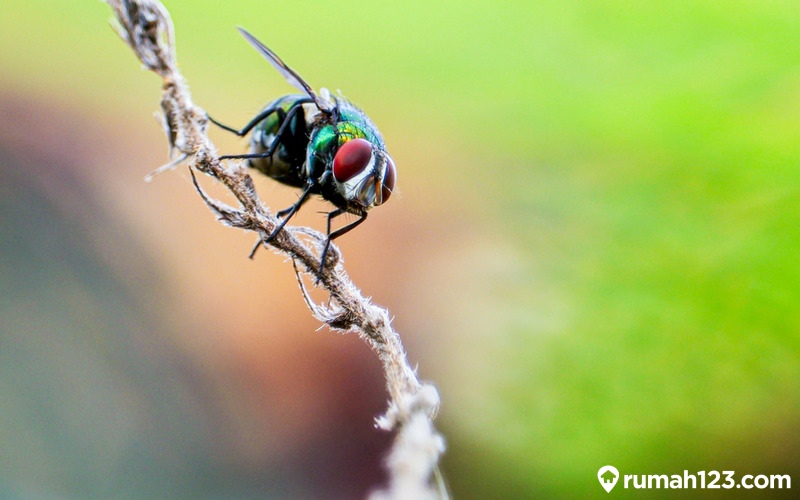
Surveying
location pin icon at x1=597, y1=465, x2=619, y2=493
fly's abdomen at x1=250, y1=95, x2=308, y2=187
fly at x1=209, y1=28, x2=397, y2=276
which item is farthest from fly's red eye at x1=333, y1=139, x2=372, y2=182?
location pin icon at x1=597, y1=465, x2=619, y2=493

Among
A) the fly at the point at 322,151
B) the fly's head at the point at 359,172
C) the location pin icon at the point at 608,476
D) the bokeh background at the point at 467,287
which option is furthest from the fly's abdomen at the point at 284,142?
the location pin icon at the point at 608,476

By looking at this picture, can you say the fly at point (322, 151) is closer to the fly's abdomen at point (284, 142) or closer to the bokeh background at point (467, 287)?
the fly's abdomen at point (284, 142)

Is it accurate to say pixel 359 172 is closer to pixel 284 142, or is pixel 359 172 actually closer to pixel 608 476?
pixel 284 142

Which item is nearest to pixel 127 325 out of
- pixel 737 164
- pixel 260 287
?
pixel 260 287

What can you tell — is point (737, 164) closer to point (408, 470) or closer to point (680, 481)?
point (680, 481)

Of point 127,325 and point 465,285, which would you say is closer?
point 127,325

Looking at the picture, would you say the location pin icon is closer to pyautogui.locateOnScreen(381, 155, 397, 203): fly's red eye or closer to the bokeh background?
the bokeh background

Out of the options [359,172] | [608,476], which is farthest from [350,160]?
[608,476]
